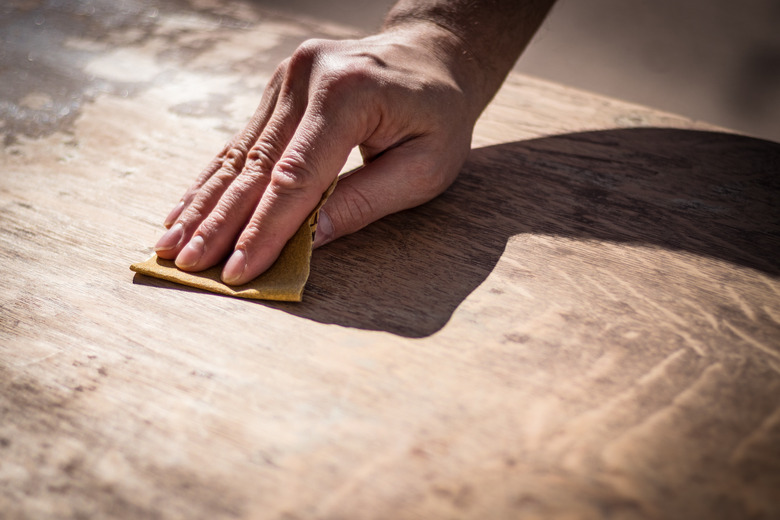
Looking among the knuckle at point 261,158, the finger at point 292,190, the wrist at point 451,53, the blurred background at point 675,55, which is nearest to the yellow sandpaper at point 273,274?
the finger at point 292,190

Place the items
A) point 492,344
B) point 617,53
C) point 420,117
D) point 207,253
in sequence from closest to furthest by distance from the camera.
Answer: point 492,344 < point 207,253 < point 420,117 < point 617,53

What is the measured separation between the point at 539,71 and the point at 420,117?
2394 millimetres

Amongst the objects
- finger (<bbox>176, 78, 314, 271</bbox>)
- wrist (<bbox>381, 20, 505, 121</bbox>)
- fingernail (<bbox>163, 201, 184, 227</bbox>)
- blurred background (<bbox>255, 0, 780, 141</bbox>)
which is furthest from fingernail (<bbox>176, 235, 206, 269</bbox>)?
blurred background (<bbox>255, 0, 780, 141</bbox>)

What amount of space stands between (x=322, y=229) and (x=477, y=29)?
1.98 ft

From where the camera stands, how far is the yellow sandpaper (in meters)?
0.68

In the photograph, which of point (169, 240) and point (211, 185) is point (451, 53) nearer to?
point (211, 185)

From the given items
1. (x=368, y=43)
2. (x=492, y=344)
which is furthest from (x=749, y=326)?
(x=368, y=43)

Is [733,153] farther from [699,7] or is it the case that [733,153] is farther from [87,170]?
[699,7]

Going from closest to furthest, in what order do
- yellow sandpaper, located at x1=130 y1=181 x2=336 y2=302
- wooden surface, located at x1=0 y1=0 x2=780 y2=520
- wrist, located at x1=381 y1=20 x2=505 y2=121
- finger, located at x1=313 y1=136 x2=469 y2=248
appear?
wooden surface, located at x1=0 y1=0 x2=780 y2=520 < yellow sandpaper, located at x1=130 y1=181 x2=336 y2=302 < finger, located at x1=313 y1=136 x2=469 y2=248 < wrist, located at x1=381 y1=20 x2=505 y2=121

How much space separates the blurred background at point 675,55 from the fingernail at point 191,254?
2041 mm

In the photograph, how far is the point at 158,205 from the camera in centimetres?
89

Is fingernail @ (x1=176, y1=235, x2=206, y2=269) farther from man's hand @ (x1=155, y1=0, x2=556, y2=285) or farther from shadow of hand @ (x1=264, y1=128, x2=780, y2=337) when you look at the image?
shadow of hand @ (x1=264, y1=128, x2=780, y2=337)

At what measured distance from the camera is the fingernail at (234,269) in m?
0.70

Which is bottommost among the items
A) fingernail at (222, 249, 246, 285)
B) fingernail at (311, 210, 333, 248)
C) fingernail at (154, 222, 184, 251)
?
fingernail at (154, 222, 184, 251)
